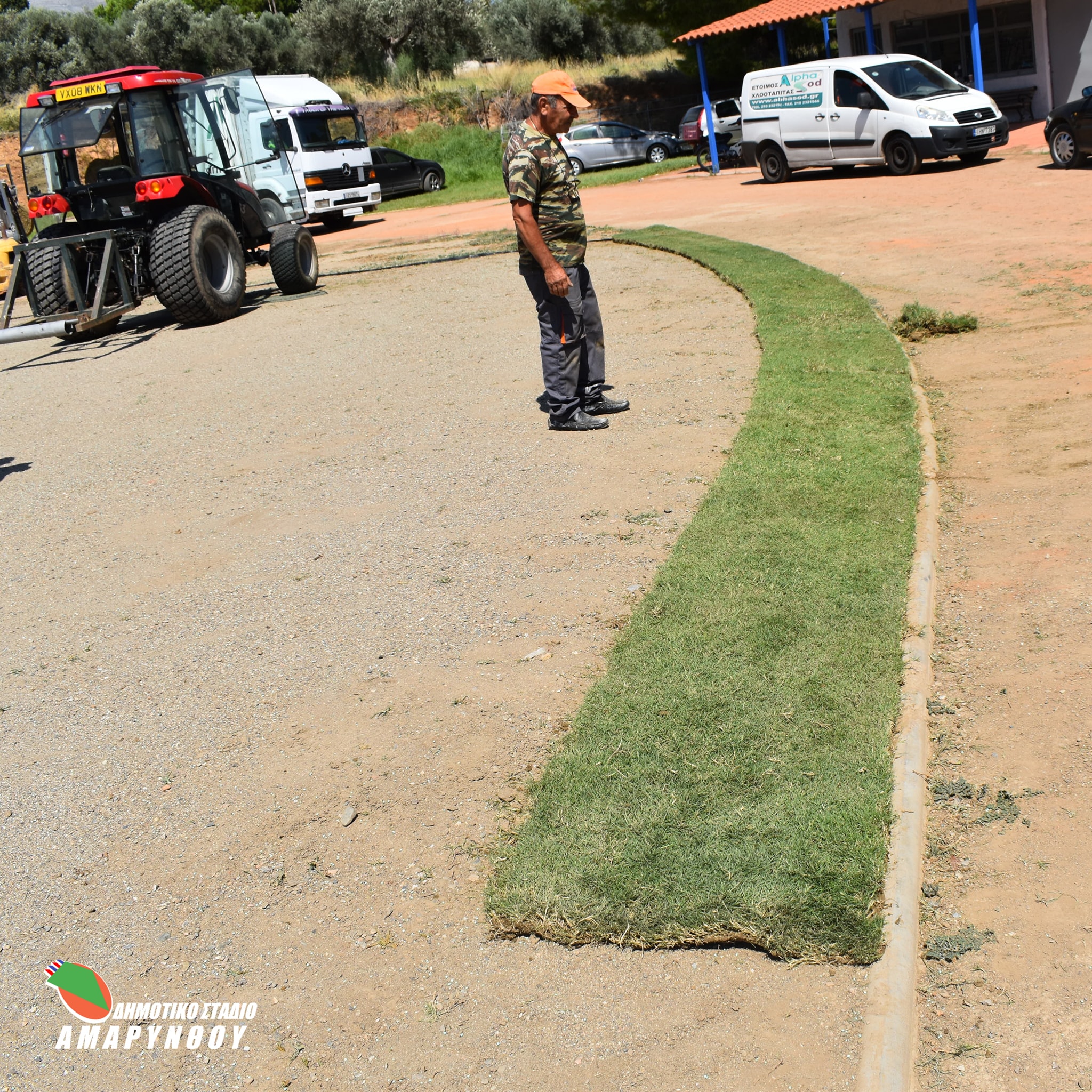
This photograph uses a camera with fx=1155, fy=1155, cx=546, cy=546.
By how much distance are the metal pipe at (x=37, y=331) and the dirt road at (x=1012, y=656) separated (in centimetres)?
758

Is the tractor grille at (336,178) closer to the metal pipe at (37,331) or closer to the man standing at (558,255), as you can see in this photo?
the metal pipe at (37,331)

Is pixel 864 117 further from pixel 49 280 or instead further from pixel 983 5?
pixel 49 280

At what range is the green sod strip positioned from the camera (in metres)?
2.92

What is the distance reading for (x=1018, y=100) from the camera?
25.8m

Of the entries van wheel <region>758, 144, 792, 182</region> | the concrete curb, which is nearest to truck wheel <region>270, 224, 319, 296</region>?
van wheel <region>758, 144, 792, 182</region>

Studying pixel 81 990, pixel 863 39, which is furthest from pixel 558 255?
pixel 863 39

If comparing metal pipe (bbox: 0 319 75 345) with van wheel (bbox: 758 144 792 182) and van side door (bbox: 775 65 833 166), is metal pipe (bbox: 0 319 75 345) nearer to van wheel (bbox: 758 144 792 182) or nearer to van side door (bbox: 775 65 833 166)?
van side door (bbox: 775 65 833 166)

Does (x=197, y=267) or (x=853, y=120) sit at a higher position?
(x=853, y=120)

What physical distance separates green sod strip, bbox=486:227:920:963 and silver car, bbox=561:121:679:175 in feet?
90.8

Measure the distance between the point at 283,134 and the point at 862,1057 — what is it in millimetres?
24456

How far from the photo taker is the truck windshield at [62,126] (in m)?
13.4

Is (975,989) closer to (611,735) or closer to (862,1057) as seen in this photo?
(862,1057)

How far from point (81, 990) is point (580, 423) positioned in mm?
4694

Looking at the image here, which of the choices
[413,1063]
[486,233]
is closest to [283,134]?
[486,233]
